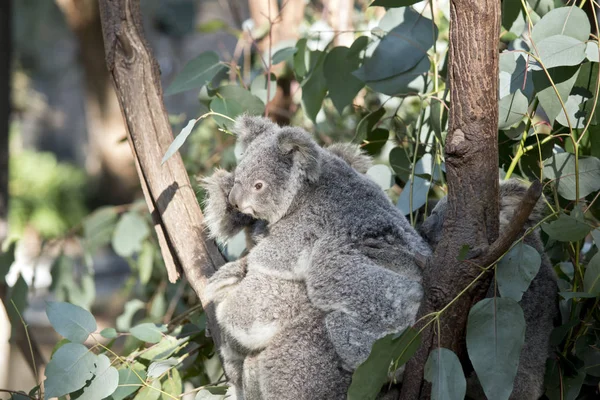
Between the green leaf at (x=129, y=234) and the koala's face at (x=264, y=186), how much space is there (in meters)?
1.33

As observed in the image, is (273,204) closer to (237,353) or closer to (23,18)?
(237,353)

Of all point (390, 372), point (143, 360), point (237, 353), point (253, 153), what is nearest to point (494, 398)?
point (390, 372)

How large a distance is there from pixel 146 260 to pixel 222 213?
1397mm

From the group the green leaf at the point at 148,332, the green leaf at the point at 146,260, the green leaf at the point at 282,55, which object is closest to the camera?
the green leaf at the point at 148,332

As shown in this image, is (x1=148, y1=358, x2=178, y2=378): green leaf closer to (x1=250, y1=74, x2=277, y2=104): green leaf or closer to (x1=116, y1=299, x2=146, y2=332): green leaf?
(x1=250, y1=74, x2=277, y2=104): green leaf

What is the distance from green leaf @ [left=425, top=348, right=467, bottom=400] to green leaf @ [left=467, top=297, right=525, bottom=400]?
4 cm

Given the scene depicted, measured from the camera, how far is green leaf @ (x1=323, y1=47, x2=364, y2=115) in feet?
7.05

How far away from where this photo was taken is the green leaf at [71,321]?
1.71 m

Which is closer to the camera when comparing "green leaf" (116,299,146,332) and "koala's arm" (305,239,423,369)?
"koala's arm" (305,239,423,369)

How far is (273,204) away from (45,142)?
17.5 meters

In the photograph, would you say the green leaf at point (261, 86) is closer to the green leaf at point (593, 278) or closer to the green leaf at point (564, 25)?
the green leaf at point (564, 25)

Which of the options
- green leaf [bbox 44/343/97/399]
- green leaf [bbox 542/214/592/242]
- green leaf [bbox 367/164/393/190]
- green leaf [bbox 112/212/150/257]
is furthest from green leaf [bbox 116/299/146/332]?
green leaf [bbox 542/214/592/242]

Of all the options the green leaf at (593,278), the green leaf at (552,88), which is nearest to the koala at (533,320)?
the green leaf at (593,278)

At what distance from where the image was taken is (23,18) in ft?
58.1
